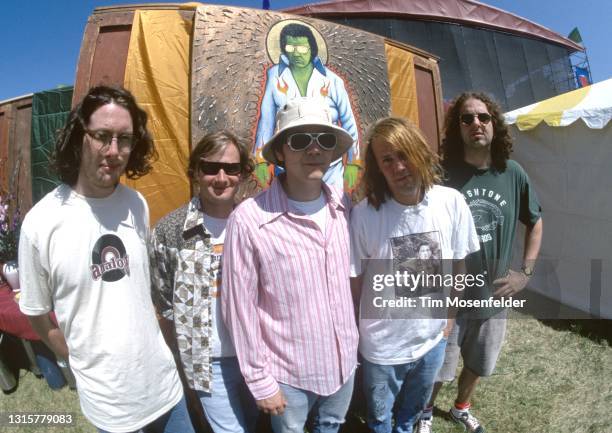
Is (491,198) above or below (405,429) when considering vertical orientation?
above

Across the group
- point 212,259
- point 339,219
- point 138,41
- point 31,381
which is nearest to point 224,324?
point 212,259

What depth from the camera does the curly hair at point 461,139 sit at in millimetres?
2238

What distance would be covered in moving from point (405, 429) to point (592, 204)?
421 centimetres

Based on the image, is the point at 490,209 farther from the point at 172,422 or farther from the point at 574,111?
the point at 574,111

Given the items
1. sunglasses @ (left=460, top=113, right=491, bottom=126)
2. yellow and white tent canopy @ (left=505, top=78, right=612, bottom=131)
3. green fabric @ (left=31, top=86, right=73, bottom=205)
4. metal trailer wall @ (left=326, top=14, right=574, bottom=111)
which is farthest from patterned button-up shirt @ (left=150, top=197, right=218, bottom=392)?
metal trailer wall @ (left=326, top=14, right=574, bottom=111)

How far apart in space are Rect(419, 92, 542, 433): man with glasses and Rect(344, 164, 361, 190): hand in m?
1.10

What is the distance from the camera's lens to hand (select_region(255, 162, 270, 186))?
3.04 metres

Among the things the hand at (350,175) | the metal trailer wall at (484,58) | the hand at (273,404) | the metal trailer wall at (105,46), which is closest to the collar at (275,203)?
the hand at (273,404)

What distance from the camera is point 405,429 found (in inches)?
73.7

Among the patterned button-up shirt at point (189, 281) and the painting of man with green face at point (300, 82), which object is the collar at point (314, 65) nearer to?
the painting of man with green face at point (300, 82)

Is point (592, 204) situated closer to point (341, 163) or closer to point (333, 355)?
point (341, 163)

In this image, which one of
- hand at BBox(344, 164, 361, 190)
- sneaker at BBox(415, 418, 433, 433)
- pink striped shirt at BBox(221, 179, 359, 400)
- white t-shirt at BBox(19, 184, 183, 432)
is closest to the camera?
white t-shirt at BBox(19, 184, 183, 432)

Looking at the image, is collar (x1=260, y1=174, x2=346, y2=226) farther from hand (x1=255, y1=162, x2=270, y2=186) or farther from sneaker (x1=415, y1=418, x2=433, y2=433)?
sneaker (x1=415, y1=418, x2=433, y2=433)

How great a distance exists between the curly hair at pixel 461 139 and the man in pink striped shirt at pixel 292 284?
1192mm
